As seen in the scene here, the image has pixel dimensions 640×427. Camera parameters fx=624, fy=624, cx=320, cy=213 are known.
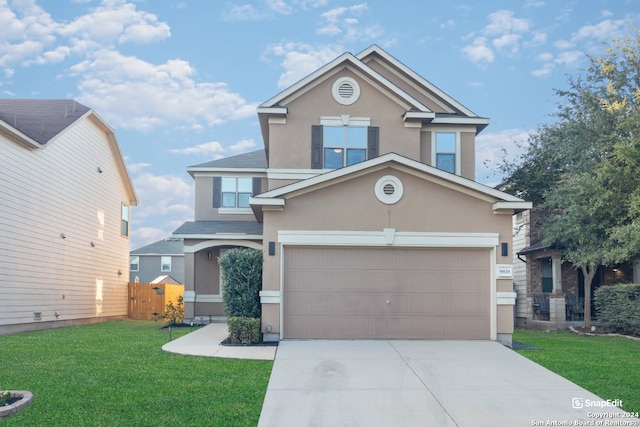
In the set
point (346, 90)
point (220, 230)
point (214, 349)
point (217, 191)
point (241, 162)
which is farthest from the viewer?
point (241, 162)

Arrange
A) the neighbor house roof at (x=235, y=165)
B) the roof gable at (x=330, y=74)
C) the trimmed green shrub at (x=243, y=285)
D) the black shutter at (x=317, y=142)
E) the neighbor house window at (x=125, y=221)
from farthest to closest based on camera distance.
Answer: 1. the neighbor house window at (x=125, y=221)
2. the neighbor house roof at (x=235, y=165)
3. the black shutter at (x=317, y=142)
4. the roof gable at (x=330, y=74)
5. the trimmed green shrub at (x=243, y=285)

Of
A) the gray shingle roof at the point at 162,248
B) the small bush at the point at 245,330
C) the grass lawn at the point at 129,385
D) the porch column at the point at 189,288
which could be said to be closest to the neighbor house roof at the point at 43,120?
the porch column at the point at 189,288

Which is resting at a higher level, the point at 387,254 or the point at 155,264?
the point at 387,254

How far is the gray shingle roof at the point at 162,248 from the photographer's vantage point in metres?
44.6

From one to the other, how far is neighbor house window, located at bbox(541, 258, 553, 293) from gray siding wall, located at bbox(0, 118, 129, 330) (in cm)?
1752

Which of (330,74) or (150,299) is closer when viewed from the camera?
(330,74)

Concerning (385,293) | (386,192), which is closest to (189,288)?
(385,293)

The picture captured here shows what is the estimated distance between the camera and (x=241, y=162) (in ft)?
79.7

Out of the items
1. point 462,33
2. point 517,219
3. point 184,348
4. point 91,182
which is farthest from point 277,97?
point 517,219

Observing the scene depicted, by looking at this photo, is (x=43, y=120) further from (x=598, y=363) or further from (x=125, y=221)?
(x=598, y=363)

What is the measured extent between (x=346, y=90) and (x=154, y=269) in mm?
30339

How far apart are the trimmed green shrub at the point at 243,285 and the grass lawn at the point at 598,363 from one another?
605 centimetres

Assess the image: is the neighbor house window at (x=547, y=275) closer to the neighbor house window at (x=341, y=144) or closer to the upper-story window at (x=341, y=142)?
the upper-story window at (x=341, y=142)

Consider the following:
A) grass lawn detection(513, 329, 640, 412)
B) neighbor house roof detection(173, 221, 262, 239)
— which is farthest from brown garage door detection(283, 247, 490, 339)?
neighbor house roof detection(173, 221, 262, 239)
